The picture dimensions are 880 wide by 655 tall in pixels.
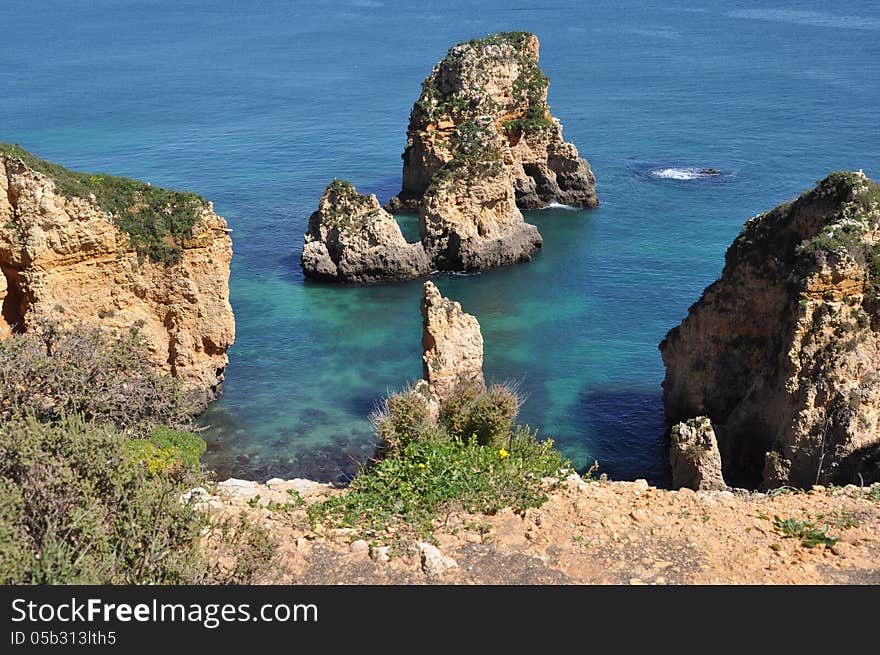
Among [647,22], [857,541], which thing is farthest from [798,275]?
[647,22]

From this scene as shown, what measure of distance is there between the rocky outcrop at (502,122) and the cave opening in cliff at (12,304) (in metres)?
35.7

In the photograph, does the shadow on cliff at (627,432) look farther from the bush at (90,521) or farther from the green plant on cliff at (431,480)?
the bush at (90,521)

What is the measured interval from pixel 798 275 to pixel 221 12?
184578 millimetres

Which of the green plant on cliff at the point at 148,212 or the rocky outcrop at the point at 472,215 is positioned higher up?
the green plant on cliff at the point at 148,212

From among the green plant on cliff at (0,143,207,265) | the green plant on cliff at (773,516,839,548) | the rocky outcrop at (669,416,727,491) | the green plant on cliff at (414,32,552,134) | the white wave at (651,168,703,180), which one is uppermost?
the green plant on cliff at (414,32,552,134)

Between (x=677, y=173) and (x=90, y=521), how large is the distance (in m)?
69.2

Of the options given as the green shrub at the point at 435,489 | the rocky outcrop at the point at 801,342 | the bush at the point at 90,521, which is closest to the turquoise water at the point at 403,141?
the rocky outcrop at the point at 801,342

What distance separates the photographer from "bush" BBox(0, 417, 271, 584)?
46.0 ft

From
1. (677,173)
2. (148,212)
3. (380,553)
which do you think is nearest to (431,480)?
(380,553)

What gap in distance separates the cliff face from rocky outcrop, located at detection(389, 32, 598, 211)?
30302 mm

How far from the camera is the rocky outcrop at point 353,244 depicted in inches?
2148

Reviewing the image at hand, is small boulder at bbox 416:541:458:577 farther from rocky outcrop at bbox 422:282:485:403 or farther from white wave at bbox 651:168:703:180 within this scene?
white wave at bbox 651:168:703:180

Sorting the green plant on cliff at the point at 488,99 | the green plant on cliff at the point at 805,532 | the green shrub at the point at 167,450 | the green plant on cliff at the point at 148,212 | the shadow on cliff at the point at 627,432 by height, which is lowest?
the shadow on cliff at the point at 627,432

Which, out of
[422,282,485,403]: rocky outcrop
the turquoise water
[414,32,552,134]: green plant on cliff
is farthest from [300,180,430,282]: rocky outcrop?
[422,282,485,403]: rocky outcrop
